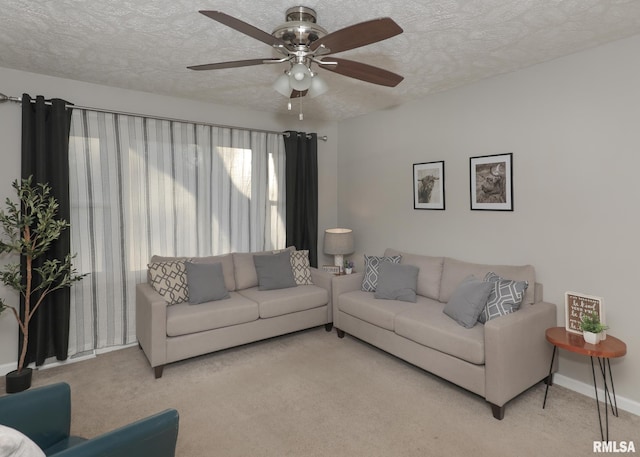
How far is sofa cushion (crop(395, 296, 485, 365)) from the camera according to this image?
2.55 m

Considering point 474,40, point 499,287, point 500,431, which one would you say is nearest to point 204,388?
point 500,431

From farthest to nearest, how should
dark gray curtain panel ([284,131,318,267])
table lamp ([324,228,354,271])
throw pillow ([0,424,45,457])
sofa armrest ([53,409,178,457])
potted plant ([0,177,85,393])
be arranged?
dark gray curtain panel ([284,131,318,267])
table lamp ([324,228,354,271])
potted plant ([0,177,85,393])
sofa armrest ([53,409,178,457])
throw pillow ([0,424,45,457])

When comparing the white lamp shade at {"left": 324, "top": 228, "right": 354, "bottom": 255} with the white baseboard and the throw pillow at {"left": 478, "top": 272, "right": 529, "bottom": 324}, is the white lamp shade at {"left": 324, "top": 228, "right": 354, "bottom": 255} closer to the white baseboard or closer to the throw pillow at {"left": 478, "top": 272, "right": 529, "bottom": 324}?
the throw pillow at {"left": 478, "top": 272, "right": 529, "bottom": 324}

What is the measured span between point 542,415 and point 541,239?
1.36m

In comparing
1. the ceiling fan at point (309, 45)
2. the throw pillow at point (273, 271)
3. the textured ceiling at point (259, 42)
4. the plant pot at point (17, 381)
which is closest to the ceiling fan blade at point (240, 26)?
the ceiling fan at point (309, 45)

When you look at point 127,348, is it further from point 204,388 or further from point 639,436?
point 639,436

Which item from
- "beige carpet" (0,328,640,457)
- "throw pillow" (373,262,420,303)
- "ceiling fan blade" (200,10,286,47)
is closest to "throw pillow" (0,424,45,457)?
"beige carpet" (0,328,640,457)

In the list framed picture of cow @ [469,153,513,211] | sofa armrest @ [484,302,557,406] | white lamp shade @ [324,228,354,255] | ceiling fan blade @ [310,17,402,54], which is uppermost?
ceiling fan blade @ [310,17,402,54]

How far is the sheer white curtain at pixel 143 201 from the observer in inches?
135

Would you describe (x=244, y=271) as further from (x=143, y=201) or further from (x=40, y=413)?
(x=40, y=413)

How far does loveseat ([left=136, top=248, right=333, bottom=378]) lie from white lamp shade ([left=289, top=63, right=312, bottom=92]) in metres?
2.14

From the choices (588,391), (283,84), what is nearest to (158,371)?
(283,84)

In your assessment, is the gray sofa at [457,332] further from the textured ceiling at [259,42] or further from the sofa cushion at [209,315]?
the textured ceiling at [259,42]

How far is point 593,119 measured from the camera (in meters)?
2.67
